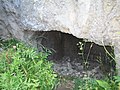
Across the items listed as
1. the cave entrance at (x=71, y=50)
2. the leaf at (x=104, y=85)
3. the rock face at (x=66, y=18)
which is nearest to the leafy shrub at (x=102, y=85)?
the leaf at (x=104, y=85)

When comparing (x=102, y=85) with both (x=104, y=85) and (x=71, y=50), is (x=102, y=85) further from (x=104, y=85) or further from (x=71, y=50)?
(x=71, y=50)

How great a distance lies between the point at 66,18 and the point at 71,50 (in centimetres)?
98

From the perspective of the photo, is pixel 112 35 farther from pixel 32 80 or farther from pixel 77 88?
pixel 32 80

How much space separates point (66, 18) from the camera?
2.61 metres

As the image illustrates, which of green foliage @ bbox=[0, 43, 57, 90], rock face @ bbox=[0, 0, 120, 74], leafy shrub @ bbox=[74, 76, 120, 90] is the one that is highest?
rock face @ bbox=[0, 0, 120, 74]

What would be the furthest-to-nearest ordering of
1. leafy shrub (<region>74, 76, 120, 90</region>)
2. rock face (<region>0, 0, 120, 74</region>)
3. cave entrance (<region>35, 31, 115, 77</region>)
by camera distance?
cave entrance (<region>35, 31, 115, 77</region>), rock face (<region>0, 0, 120, 74</region>), leafy shrub (<region>74, 76, 120, 90</region>)

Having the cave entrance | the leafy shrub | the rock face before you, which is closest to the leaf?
the leafy shrub

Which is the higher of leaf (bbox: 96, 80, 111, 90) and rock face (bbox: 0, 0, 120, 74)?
rock face (bbox: 0, 0, 120, 74)

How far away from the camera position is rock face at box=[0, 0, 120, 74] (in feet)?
7.88

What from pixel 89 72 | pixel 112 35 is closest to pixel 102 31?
pixel 112 35

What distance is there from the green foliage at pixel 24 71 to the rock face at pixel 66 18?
44 cm

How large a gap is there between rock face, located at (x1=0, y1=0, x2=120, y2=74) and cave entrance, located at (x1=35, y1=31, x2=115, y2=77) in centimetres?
26

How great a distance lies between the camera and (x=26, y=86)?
6.53 feet

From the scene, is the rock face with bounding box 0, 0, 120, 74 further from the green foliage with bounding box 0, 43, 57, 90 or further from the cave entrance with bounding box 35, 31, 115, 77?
the green foliage with bounding box 0, 43, 57, 90
